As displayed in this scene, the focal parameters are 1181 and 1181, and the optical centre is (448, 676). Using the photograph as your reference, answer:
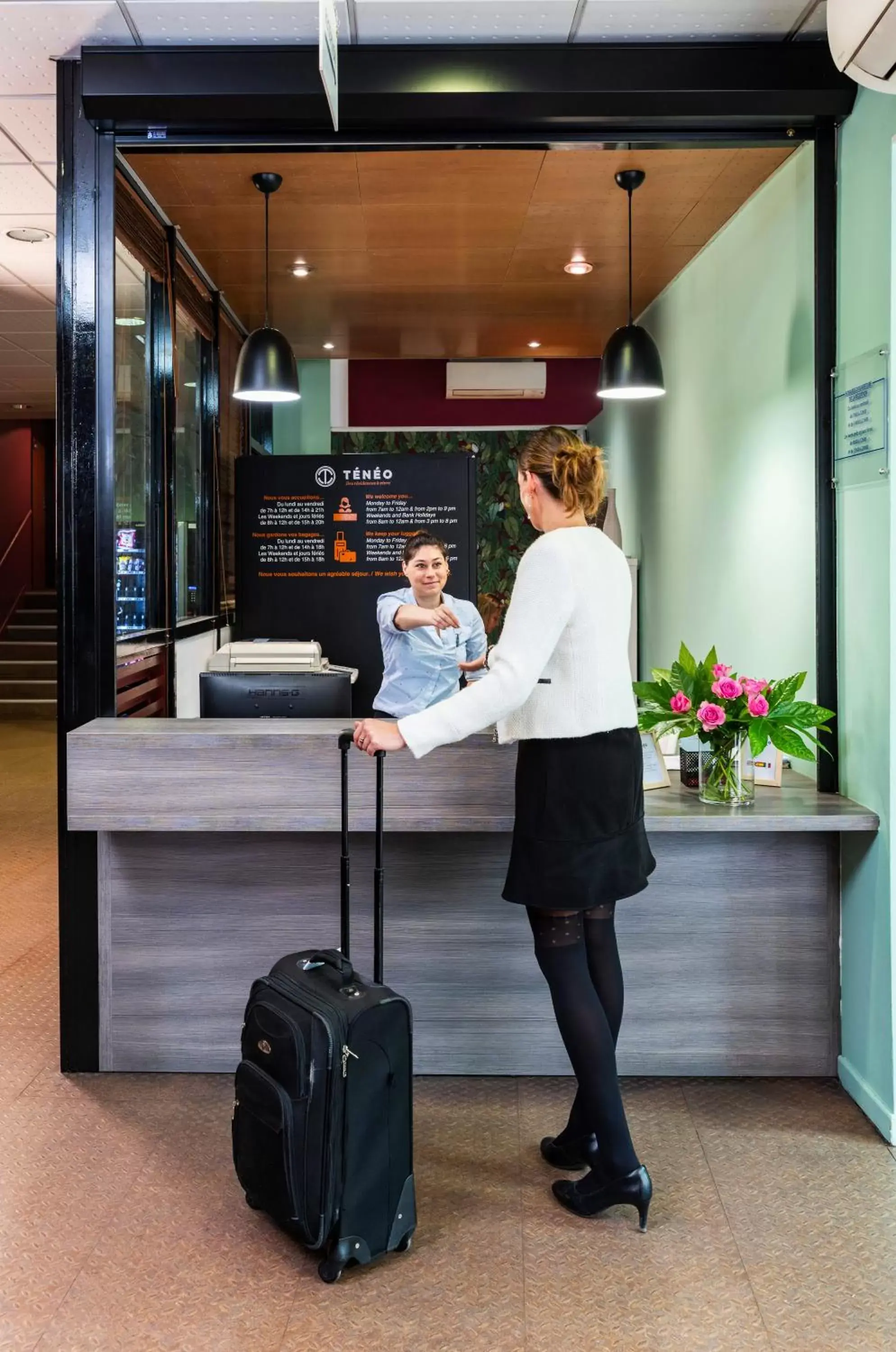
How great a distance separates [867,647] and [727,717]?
0.39 m

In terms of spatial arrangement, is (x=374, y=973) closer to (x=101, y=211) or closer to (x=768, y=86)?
(x=101, y=211)

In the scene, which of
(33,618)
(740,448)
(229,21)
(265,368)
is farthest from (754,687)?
(33,618)

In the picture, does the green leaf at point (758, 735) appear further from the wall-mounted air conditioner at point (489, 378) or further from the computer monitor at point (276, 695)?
the wall-mounted air conditioner at point (489, 378)

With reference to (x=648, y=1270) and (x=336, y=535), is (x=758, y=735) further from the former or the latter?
(x=336, y=535)

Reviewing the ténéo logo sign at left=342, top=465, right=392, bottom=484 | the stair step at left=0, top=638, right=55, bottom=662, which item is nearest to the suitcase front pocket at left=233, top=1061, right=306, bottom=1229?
the ténéo logo sign at left=342, top=465, right=392, bottom=484

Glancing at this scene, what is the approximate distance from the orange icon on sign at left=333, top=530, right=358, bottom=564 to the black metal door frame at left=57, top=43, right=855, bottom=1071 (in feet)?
8.55

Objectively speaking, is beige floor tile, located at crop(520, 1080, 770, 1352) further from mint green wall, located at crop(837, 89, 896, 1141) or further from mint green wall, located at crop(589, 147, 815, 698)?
mint green wall, located at crop(589, 147, 815, 698)

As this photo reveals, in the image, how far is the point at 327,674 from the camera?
3.49 meters

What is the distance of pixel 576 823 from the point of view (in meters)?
2.41

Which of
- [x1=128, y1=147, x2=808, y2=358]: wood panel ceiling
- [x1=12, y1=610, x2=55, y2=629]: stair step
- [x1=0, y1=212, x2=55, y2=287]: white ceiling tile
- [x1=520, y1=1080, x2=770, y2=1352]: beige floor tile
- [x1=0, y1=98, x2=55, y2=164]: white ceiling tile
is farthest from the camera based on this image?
[x1=12, y1=610, x2=55, y2=629]: stair step

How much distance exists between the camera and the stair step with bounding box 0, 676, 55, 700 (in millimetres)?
12086

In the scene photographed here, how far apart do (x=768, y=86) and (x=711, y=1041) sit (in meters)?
2.52

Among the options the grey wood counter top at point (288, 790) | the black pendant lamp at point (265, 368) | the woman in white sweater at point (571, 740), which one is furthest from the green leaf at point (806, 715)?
the black pendant lamp at point (265, 368)

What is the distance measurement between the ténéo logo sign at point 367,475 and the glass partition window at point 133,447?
1204mm
